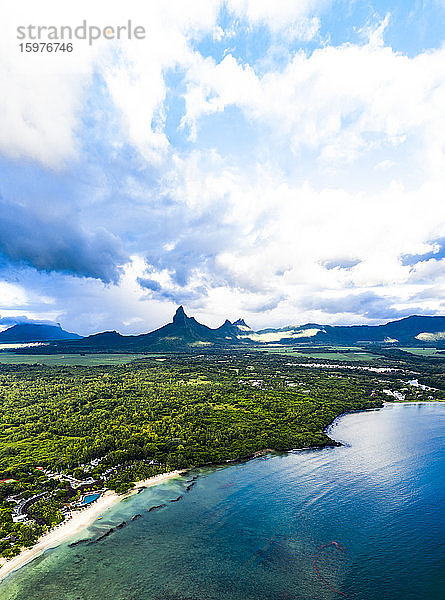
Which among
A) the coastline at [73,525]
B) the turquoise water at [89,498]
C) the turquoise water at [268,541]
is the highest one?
the turquoise water at [89,498]

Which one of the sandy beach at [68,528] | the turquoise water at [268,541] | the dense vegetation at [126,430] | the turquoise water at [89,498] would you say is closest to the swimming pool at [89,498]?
the turquoise water at [89,498]

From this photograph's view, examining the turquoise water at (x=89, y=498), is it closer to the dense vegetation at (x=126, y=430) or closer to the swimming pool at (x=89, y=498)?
the swimming pool at (x=89, y=498)

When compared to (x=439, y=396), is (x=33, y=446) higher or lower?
higher

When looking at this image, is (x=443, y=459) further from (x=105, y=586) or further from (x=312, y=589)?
(x=105, y=586)

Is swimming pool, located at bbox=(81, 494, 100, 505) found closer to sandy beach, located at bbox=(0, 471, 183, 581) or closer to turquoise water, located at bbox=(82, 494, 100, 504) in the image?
turquoise water, located at bbox=(82, 494, 100, 504)

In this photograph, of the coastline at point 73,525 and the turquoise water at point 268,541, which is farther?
the coastline at point 73,525

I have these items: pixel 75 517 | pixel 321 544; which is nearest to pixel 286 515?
pixel 321 544

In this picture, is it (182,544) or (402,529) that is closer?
(182,544)
